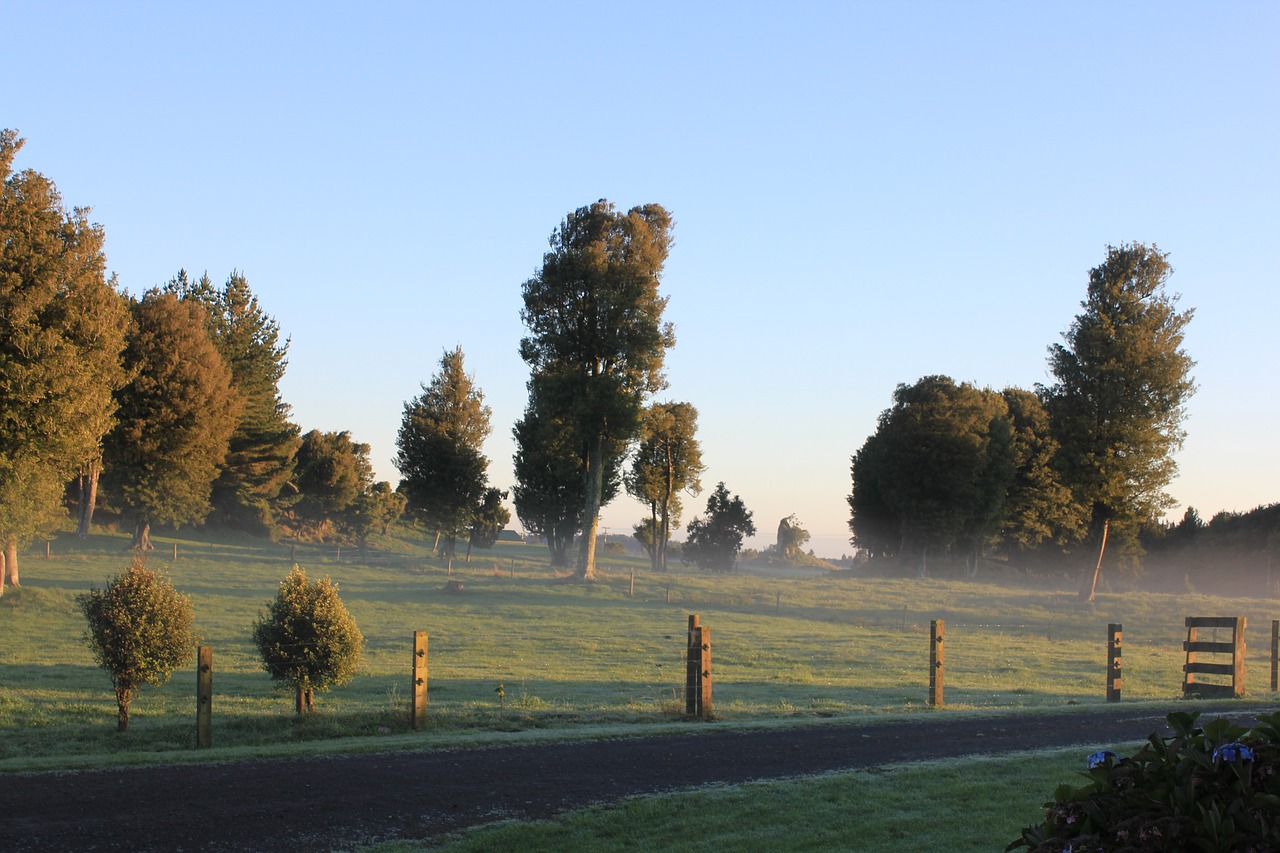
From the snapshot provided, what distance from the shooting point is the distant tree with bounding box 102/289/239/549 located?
4969 cm

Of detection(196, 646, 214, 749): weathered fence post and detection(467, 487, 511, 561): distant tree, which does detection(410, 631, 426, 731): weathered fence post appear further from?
detection(467, 487, 511, 561): distant tree

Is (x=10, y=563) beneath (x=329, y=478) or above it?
beneath

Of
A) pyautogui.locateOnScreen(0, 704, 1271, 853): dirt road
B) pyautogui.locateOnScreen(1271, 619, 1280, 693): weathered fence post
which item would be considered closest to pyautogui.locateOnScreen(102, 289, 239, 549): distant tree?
pyautogui.locateOnScreen(0, 704, 1271, 853): dirt road

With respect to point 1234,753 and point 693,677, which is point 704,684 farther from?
point 1234,753

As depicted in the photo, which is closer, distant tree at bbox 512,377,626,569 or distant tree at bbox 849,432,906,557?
distant tree at bbox 512,377,626,569

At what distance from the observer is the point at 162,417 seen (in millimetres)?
50031

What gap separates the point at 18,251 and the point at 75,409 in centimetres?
420

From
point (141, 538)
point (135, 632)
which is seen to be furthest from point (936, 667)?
point (141, 538)

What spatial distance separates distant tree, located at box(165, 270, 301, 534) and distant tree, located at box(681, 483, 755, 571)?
3879 centimetres

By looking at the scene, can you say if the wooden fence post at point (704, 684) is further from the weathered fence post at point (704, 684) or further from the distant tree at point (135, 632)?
the distant tree at point (135, 632)

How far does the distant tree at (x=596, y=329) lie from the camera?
1957 inches

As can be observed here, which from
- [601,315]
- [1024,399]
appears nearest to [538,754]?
[601,315]

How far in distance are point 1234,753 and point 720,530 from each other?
89.6 meters

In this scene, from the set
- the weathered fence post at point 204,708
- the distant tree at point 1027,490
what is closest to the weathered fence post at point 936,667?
the weathered fence post at point 204,708
